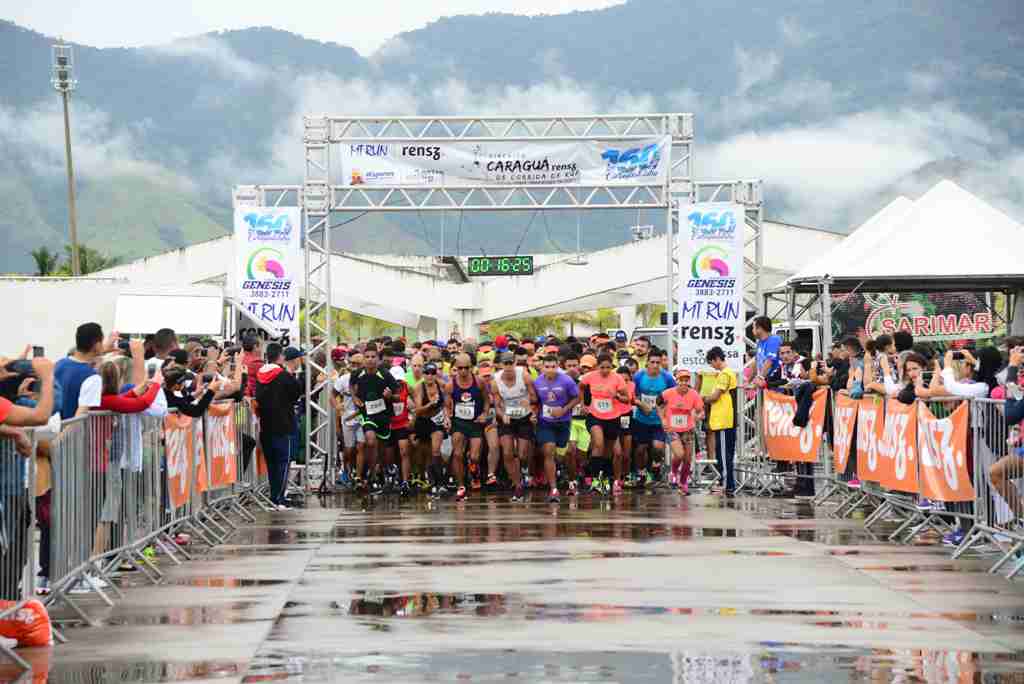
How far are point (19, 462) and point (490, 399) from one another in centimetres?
1257

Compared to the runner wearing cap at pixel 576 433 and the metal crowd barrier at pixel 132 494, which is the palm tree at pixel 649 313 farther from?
the metal crowd barrier at pixel 132 494

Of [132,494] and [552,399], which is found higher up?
[552,399]

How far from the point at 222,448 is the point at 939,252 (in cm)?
1356

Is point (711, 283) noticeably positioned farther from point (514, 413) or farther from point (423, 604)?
point (423, 604)

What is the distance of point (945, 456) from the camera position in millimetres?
Result: 13641

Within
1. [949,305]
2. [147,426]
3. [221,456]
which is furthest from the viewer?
[949,305]

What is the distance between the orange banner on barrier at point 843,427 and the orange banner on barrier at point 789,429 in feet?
1.77

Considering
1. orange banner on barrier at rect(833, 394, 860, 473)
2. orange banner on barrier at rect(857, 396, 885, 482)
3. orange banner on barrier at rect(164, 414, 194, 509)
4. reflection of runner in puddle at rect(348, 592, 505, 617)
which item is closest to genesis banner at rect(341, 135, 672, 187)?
orange banner on barrier at rect(833, 394, 860, 473)

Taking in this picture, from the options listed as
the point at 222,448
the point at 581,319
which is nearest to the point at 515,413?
the point at 222,448

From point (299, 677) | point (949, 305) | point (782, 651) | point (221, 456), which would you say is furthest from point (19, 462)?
point (949, 305)

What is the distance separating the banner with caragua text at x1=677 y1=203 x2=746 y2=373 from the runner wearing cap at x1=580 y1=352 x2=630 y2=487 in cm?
118

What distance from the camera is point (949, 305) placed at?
34.5m

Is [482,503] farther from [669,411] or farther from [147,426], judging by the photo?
[147,426]

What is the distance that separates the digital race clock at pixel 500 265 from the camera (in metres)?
48.4
